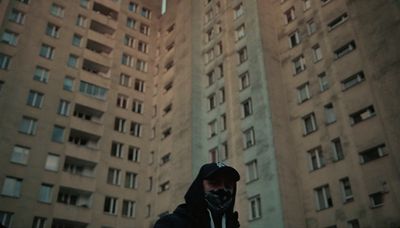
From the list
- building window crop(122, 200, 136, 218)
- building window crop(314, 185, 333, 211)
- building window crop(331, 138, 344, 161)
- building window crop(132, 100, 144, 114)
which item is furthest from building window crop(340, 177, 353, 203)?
building window crop(132, 100, 144, 114)

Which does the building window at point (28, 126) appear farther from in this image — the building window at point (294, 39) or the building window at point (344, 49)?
the building window at point (344, 49)

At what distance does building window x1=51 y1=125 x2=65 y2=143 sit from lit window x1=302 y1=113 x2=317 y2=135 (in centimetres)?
2261

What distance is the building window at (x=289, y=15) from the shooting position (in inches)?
1474

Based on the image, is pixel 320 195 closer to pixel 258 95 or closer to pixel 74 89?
pixel 258 95

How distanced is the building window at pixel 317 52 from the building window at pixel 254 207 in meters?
11.9

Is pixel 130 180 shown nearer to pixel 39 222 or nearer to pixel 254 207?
pixel 39 222

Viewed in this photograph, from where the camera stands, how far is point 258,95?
34.2 meters

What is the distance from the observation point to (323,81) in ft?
104

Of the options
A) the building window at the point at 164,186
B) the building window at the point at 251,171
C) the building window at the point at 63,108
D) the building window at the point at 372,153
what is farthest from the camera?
the building window at the point at 63,108

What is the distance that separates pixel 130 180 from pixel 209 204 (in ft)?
127

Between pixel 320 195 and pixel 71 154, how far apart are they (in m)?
23.4

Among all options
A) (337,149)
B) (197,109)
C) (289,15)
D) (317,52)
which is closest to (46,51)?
(197,109)

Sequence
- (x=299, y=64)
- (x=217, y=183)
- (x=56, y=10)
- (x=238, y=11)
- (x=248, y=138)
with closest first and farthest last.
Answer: (x=217, y=183) → (x=248, y=138) → (x=299, y=64) → (x=238, y=11) → (x=56, y=10)

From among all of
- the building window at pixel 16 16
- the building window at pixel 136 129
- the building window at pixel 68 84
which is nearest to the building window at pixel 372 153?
the building window at pixel 136 129
